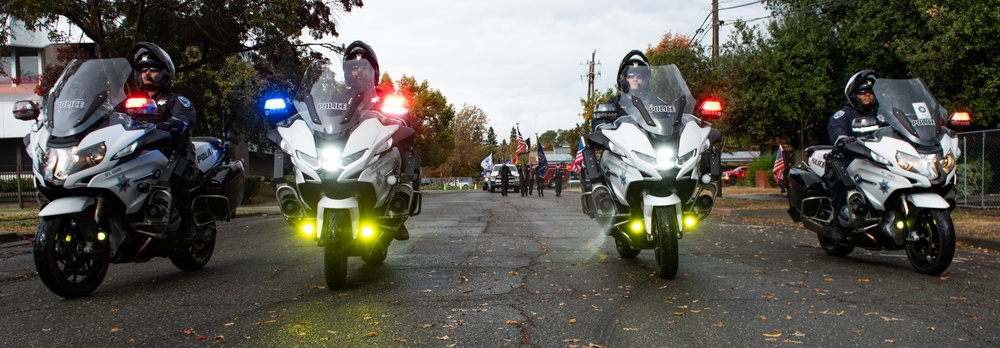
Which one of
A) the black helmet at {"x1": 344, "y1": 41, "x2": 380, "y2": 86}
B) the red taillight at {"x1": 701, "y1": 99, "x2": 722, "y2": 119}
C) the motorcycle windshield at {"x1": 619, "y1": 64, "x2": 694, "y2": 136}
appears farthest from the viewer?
the red taillight at {"x1": 701, "y1": 99, "x2": 722, "y2": 119}

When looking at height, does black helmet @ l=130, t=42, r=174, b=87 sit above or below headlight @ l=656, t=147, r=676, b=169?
above

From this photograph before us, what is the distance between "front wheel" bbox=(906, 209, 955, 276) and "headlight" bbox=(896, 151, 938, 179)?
1.09 feet

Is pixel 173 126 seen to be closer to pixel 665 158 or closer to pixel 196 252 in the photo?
pixel 196 252

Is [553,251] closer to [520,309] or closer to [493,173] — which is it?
[520,309]

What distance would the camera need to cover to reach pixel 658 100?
20.2 feet

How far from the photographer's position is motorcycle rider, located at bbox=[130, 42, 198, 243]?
230 inches

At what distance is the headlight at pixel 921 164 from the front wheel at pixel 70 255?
6.54 metres

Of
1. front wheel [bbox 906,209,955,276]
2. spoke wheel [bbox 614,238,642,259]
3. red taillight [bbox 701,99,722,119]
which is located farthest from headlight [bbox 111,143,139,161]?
front wheel [bbox 906,209,955,276]

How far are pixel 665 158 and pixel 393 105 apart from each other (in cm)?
230

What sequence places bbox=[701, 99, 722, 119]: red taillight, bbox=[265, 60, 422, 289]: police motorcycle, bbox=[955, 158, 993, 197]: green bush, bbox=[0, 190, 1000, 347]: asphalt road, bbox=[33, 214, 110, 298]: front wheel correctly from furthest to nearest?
bbox=[955, 158, 993, 197]: green bush → bbox=[701, 99, 722, 119]: red taillight → bbox=[265, 60, 422, 289]: police motorcycle → bbox=[33, 214, 110, 298]: front wheel → bbox=[0, 190, 1000, 347]: asphalt road

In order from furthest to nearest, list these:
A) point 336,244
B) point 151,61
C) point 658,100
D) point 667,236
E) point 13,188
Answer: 1. point 13,188
2. point 658,100
3. point 151,61
4. point 667,236
5. point 336,244

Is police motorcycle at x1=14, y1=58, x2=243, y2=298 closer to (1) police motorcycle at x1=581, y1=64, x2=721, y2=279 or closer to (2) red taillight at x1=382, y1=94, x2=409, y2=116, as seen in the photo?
(2) red taillight at x1=382, y1=94, x2=409, y2=116

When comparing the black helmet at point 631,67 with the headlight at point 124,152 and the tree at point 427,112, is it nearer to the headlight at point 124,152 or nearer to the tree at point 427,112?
the headlight at point 124,152

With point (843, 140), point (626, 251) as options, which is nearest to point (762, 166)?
point (843, 140)
